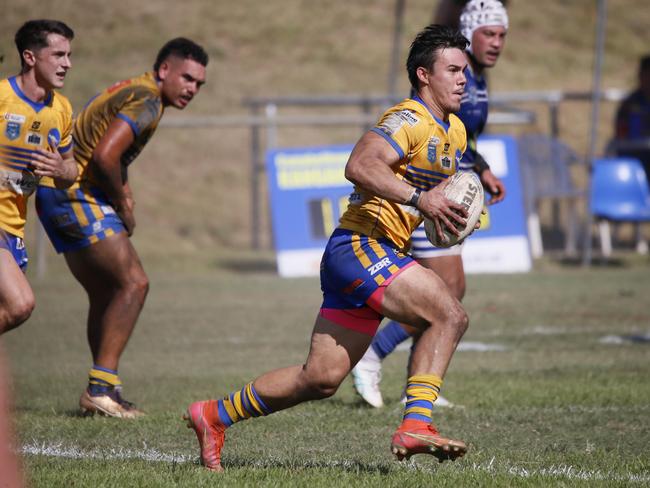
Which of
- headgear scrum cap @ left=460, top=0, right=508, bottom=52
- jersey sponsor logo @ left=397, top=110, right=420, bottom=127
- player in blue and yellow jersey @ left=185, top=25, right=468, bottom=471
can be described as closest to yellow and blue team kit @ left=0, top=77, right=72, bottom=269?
player in blue and yellow jersey @ left=185, top=25, right=468, bottom=471

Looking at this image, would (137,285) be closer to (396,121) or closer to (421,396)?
(396,121)

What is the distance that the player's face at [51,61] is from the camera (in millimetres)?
6664

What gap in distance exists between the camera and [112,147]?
730 cm

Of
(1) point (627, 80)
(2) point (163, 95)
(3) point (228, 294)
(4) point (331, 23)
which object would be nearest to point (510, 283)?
(3) point (228, 294)

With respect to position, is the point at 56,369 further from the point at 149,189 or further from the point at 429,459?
the point at 149,189

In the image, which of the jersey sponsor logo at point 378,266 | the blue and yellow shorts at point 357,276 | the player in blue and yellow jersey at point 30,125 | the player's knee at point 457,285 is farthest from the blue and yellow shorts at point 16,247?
the player's knee at point 457,285

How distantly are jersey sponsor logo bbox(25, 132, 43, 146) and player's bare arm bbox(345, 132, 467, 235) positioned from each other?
88.5 inches

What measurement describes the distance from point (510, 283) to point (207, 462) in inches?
396

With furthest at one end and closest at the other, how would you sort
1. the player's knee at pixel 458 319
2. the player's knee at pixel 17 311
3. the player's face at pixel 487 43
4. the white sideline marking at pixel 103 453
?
the player's face at pixel 487 43 → the white sideline marking at pixel 103 453 → the player's knee at pixel 17 311 → the player's knee at pixel 458 319

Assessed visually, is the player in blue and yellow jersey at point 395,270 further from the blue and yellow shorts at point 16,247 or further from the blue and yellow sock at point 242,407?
the blue and yellow shorts at point 16,247

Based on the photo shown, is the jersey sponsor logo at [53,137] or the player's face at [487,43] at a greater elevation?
the player's face at [487,43]

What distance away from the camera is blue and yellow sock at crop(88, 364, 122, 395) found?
7.35m

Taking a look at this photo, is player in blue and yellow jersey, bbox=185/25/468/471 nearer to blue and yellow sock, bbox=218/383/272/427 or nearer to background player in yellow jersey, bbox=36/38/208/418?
blue and yellow sock, bbox=218/383/272/427

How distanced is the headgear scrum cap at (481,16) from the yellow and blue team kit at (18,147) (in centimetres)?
297
